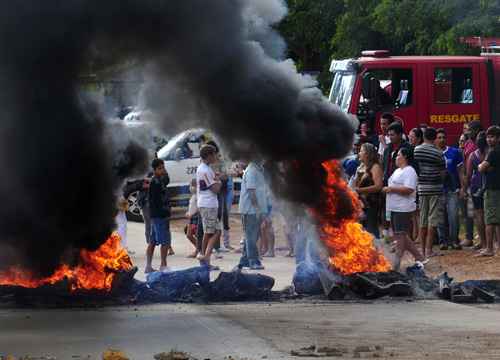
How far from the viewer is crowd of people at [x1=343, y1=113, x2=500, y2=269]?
15172 millimetres

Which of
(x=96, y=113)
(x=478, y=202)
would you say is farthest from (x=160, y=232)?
(x=478, y=202)

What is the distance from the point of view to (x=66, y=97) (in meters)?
12.3

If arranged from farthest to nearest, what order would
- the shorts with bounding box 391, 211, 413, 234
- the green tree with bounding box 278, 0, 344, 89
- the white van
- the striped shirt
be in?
1. the green tree with bounding box 278, 0, 344, 89
2. the white van
3. the striped shirt
4. the shorts with bounding box 391, 211, 413, 234

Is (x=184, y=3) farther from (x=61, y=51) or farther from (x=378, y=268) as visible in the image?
(x=378, y=268)

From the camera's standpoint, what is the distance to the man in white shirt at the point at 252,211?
16.3 m

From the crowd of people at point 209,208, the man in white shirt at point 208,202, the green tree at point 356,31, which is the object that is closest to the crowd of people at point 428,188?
the crowd of people at point 209,208

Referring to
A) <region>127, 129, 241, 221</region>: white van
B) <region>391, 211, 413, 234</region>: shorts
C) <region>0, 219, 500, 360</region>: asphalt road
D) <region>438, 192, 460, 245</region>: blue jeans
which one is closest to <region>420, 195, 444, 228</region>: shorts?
<region>438, 192, 460, 245</region>: blue jeans

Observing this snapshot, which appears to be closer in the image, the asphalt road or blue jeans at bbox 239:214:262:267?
the asphalt road

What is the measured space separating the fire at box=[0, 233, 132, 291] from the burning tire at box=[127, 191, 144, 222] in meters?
10.3

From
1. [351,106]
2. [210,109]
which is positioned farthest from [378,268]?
[351,106]

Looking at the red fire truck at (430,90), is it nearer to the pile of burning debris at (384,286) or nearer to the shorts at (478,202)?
the shorts at (478,202)

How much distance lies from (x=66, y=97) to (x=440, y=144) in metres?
7.50

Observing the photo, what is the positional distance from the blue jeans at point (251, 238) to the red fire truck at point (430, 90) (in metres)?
5.63

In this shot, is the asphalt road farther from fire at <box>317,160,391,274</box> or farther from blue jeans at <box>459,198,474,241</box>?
blue jeans at <box>459,198,474,241</box>
